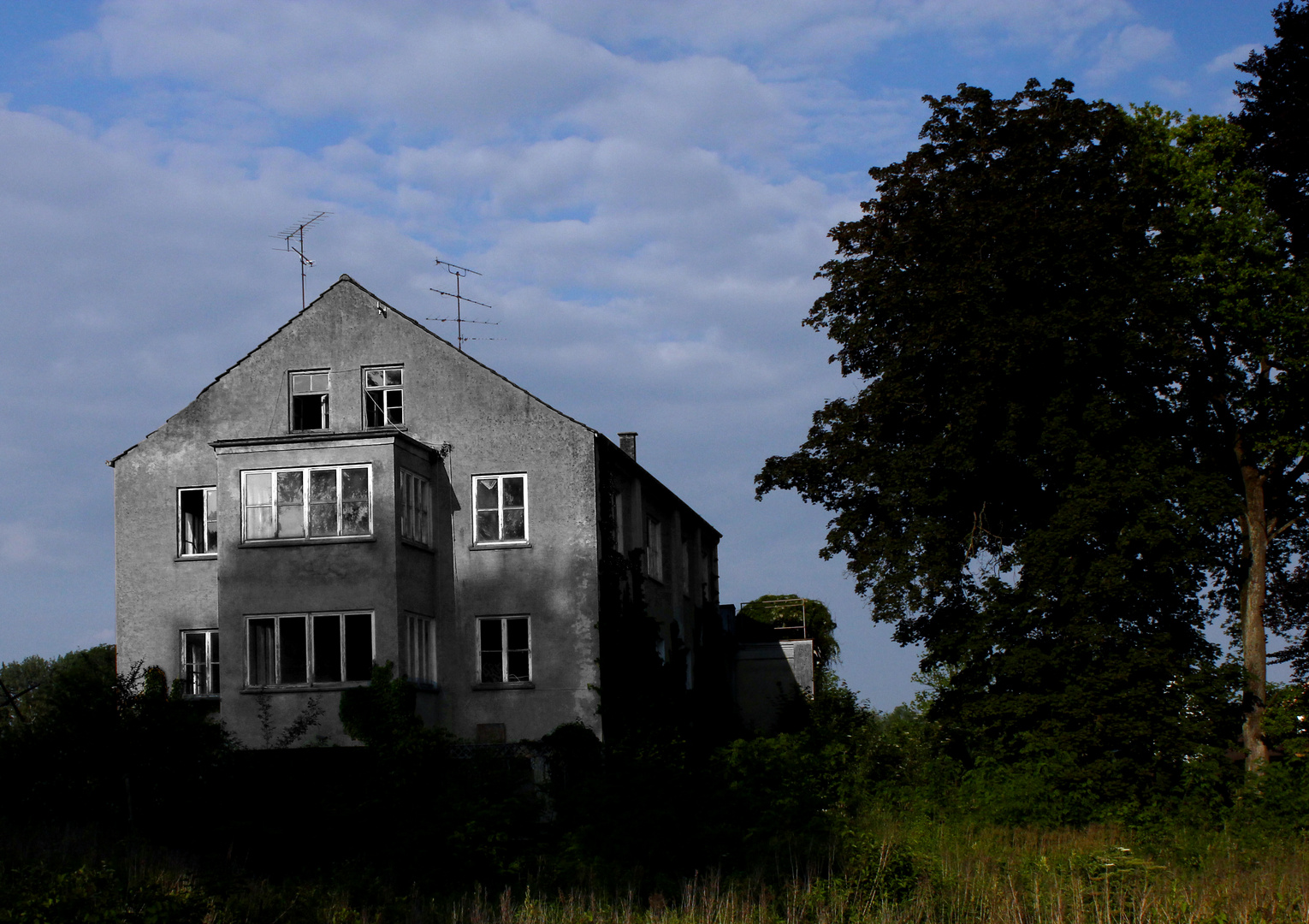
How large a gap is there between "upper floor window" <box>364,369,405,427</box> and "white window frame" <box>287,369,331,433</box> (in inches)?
34.4

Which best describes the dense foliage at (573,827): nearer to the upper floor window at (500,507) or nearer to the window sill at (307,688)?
the window sill at (307,688)

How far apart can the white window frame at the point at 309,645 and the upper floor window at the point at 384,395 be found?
4.95 meters

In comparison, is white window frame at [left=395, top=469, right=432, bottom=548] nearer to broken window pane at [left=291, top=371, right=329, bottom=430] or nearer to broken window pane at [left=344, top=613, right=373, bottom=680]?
broken window pane at [left=344, top=613, right=373, bottom=680]

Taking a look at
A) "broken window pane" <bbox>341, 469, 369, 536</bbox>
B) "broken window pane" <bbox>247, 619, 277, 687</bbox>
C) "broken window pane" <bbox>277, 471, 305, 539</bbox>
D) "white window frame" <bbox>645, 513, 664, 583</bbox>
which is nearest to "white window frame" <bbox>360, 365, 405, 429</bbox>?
"broken window pane" <bbox>341, 469, 369, 536</bbox>

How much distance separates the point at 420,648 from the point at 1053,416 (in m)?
14.5

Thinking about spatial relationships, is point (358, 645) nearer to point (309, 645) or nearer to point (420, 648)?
point (309, 645)

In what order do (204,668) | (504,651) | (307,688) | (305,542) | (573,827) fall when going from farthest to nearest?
(204,668)
(504,651)
(305,542)
(307,688)
(573,827)

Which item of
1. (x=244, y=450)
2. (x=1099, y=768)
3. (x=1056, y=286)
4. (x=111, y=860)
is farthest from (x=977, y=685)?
(x=111, y=860)

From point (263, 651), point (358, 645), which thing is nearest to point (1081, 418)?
point (358, 645)

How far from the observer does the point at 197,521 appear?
102ft

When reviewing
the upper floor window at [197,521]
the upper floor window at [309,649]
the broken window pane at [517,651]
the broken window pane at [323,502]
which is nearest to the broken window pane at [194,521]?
the upper floor window at [197,521]

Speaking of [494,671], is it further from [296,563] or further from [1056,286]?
[1056,286]

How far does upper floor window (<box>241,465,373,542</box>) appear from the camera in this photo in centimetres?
2798

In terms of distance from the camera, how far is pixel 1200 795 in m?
26.5
